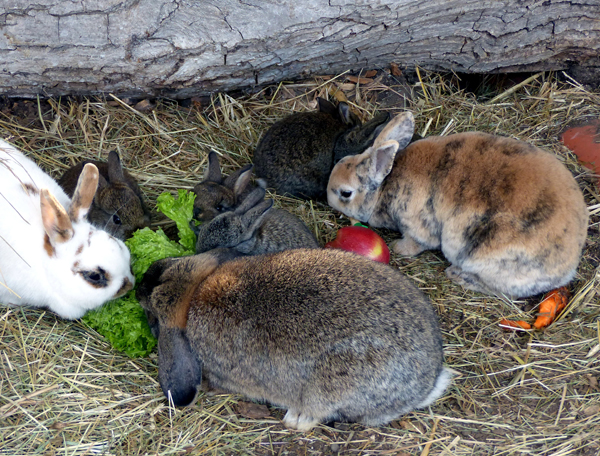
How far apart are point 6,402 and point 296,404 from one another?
1.82m

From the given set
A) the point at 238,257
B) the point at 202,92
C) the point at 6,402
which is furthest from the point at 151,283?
the point at 202,92

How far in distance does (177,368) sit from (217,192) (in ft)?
5.59

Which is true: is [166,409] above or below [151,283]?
below

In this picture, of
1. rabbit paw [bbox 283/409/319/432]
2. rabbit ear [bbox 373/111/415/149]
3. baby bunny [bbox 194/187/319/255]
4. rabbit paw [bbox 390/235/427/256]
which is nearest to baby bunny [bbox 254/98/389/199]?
rabbit ear [bbox 373/111/415/149]

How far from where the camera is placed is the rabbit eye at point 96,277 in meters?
3.45

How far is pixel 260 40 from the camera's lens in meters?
4.73

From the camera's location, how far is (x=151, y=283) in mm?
3408

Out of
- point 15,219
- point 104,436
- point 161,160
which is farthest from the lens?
point 161,160

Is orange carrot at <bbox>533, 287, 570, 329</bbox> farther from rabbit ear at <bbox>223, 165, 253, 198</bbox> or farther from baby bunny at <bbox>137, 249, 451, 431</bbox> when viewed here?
rabbit ear at <bbox>223, 165, 253, 198</bbox>

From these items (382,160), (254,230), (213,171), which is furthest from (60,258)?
(382,160)

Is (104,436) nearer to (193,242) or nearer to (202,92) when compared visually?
(193,242)

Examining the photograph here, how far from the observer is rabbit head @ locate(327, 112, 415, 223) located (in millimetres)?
4277

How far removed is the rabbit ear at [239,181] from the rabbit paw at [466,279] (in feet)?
6.30

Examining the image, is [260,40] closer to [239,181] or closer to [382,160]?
[239,181]
